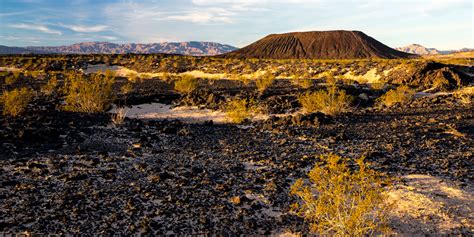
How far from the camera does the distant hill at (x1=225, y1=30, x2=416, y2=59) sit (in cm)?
9075

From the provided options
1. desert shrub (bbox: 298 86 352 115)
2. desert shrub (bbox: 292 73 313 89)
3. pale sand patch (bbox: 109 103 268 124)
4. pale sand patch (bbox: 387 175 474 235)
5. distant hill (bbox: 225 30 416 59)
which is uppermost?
distant hill (bbox: 225 30 416 59)

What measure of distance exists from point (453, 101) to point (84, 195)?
1919 cm

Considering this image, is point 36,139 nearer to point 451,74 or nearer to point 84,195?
point 84,195

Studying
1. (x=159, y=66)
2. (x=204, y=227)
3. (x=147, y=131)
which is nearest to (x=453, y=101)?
→ (x=147, y=131)

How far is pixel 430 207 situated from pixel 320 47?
9419cm

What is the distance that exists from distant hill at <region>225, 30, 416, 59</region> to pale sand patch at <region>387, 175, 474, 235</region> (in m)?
84.8

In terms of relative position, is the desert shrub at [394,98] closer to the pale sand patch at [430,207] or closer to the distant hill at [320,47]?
the pale sand patch at [430,207]

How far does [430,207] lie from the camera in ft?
21.6

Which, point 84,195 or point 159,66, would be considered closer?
point 84,195

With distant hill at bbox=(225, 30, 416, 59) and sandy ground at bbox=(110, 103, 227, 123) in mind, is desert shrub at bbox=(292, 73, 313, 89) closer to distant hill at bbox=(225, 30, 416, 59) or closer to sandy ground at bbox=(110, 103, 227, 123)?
sandy ground at bbox=(110, 103, 227, 123)

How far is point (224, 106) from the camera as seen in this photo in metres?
18.1

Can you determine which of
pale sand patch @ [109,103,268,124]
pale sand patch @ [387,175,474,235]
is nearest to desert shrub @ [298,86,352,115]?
pale sand patch @ [109,103,268,124]

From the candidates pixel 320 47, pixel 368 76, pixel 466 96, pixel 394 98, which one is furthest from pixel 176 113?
pixel 320 47

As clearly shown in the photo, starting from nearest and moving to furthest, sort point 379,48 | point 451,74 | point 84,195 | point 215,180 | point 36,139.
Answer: point 84,195
point 215,180
point 36,139
point 451,74
point 379,48
